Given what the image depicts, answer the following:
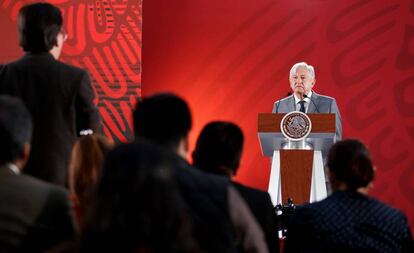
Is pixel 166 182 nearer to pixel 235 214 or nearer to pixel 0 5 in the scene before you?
pixel 235 214

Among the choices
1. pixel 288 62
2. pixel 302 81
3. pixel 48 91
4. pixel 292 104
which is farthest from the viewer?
pixel 288 62

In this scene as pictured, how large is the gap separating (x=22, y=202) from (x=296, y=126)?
318cm

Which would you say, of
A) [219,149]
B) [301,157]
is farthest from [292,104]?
[219,149]

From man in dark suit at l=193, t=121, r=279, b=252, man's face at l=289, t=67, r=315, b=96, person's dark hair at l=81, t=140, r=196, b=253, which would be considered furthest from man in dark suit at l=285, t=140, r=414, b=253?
man's face at l=289, t=67, r=315, b=96

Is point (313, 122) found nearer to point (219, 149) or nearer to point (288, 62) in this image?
point (219, 149)

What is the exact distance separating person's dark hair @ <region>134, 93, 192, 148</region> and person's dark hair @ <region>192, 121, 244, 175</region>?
0.68 meters

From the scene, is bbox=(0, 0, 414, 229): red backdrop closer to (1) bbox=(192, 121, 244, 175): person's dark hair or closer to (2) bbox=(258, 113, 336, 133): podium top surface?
(2) bbox=(258, 113, 336, 133): podium top surface

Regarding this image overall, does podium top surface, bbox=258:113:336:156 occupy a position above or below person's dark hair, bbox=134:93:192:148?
below

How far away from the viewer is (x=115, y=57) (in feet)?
22.4

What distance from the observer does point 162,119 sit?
1.79 m

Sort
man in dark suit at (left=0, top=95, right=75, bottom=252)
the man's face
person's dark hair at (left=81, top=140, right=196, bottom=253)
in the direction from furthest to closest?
the man's face < man in dark suit at (left=0, top=95, right=75, bottom=252) < person's dark hair at (left=81, top=140, right=196, bottom=253)

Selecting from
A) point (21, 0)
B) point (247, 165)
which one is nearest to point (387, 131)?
point (247, 165)

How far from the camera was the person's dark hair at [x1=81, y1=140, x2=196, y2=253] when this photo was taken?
160 centimetres

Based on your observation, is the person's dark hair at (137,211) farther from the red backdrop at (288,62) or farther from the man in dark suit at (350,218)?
the red backdrop at (288,62)
